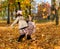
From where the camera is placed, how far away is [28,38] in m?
13.4

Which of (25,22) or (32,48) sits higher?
(25,22)

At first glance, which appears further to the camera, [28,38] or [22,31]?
[28,38]

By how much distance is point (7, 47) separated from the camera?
11.4 metres

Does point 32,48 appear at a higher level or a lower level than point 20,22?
lower

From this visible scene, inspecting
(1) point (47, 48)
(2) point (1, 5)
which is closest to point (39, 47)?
(1) point (47, 48)

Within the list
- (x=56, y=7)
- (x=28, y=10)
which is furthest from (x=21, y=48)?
(x=28, y=10)

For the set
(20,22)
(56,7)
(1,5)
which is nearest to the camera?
(20,22)

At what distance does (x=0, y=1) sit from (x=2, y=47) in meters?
36.6

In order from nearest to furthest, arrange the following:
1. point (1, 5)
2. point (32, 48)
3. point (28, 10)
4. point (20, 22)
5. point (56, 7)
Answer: point (32, 48) < point (20, 22) < point (56, 7) < point (28, 10) < point (1, 5)

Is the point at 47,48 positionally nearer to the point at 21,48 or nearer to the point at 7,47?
the point at 21,48

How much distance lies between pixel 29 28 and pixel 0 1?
3551 cm

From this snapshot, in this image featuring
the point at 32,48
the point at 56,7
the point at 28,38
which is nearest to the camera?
the point at 32,48

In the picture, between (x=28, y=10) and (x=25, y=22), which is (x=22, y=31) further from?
(x=28, y=10)

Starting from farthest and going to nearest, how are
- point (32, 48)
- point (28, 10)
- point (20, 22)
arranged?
point (28, 10), point (20, 22), point (32, 48)
